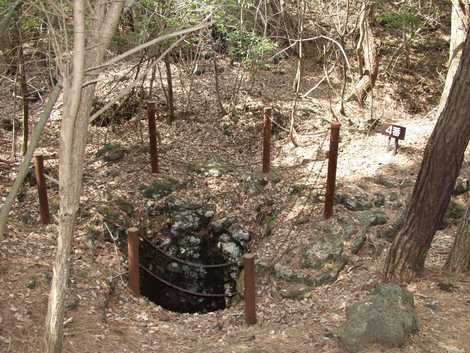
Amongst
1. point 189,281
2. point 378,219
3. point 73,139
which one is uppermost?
point 73,139

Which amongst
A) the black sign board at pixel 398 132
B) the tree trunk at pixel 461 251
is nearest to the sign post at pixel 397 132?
the black sign board at pixel 398 132

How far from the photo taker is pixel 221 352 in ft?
16.0

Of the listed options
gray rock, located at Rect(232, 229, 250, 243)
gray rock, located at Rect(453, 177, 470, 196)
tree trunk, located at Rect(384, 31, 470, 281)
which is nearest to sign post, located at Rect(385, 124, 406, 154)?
gray rock, located at Rect(453, 177, 470, 196)

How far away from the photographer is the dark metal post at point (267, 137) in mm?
7730

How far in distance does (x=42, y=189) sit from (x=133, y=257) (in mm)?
1795

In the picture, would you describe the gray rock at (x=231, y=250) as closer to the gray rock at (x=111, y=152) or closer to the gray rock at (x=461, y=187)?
the gray rock at (x=111, y=152)

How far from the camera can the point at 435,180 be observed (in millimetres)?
4914

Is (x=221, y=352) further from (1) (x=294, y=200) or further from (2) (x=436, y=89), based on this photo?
(2) (x=436, y=89)

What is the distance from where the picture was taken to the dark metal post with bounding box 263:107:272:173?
7.73m

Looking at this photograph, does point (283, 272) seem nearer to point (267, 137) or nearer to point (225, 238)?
point (225, 238)

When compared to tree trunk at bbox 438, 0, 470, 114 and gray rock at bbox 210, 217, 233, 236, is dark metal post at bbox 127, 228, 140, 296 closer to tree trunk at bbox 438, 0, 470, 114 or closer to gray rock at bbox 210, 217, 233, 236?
gray rock at bbox 210, 217, 233, 236

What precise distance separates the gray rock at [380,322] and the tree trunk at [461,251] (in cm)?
98

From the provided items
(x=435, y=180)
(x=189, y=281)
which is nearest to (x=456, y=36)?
(x=435, y=180)

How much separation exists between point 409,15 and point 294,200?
183 inches
